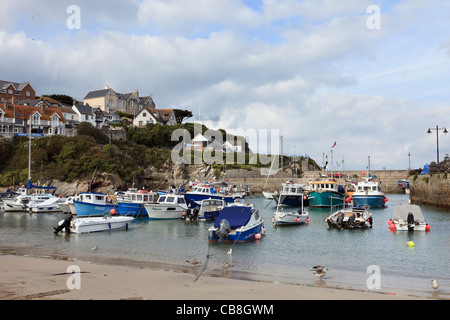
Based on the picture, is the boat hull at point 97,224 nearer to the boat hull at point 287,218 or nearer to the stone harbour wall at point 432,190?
the boat hull at point 287,218

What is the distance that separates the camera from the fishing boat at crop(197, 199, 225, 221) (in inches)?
1438

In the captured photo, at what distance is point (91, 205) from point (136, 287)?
2735 centimetres

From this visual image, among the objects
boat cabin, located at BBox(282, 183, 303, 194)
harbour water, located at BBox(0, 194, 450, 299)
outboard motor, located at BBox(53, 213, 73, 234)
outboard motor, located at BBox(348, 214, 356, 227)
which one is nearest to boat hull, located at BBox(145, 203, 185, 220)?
harbour water, located at BBox(0, 194, 450, 299)

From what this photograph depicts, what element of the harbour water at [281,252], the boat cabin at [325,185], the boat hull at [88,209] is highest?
the boat cabin at [325,185]

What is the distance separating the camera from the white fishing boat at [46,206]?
44.7 meters

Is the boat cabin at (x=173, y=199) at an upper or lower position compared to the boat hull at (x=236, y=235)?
upper

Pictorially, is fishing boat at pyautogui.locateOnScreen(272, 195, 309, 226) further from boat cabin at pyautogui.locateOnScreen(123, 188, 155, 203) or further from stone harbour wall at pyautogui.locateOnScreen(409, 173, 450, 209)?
stone harbour wall at pyautogui.locateOnScreen(409, 173, 450, 209)

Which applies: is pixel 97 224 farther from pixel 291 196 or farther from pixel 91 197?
pixel 291 196

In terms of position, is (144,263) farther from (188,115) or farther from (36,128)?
(188,115)

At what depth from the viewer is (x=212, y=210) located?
37.3 m

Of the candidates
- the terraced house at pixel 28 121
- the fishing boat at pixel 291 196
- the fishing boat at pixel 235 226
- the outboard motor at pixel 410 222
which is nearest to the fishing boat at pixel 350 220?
the outboard motor at pixel 410 222

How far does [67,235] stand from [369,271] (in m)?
20.8

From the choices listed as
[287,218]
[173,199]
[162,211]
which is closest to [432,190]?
[287,218]

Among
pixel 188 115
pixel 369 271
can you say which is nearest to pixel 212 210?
pixel 369 271
